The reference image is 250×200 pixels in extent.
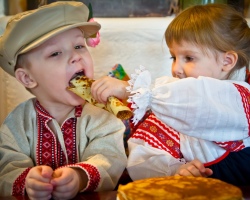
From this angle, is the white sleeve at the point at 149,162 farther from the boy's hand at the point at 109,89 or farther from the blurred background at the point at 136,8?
the blurred background at the point at 136,8

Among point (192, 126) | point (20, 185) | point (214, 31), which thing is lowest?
point (20, 185)

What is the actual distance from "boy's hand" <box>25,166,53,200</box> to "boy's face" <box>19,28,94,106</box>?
24 cm

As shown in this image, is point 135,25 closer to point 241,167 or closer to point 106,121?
point 106,121

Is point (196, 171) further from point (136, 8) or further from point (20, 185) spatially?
point (136, 8)

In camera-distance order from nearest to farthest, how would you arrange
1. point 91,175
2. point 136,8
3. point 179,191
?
point 179,191 < point 91,175 < point 136,8

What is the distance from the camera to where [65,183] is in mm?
898

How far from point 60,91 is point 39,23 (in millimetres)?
165

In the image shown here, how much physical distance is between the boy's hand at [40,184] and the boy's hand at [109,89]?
0.63 ft

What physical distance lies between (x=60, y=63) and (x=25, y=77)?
0.11 m

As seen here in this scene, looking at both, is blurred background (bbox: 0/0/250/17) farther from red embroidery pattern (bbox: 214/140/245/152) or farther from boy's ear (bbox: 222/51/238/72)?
red embroidery pattern (bbox: 214/140/245/152)

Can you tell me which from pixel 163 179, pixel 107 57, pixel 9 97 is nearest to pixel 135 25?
pixel 107 57

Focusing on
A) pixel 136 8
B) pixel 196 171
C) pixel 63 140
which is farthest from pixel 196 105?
pixel 136 8

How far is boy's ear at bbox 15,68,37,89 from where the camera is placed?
3.58 ft

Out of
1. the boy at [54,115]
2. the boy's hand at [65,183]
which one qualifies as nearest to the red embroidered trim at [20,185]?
the boy at [54,115]
